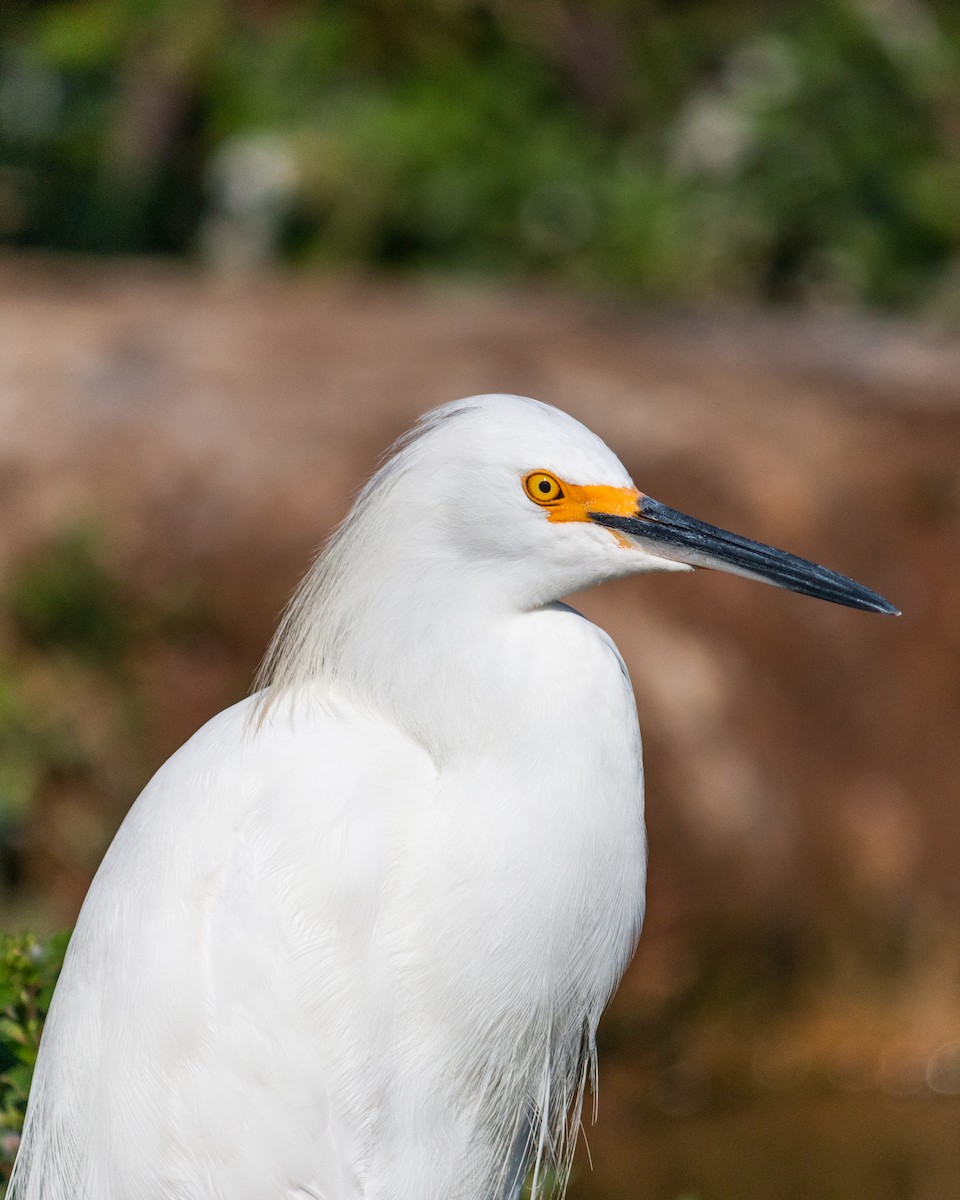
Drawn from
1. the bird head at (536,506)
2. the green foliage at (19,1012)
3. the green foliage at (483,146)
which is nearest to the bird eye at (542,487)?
the bird head at (536,506)

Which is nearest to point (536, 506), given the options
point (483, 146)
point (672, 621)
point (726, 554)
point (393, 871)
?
point (726, 554)

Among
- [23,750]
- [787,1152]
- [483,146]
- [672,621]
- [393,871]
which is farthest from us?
[483,146]

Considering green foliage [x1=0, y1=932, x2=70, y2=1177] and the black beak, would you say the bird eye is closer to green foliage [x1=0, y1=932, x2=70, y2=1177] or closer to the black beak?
the black beak

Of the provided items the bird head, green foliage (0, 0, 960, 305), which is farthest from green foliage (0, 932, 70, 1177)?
green foliage (0, 0, 960, 305)

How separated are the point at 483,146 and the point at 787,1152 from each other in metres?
6.11

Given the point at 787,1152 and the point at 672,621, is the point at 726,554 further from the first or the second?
the point at 787,1152

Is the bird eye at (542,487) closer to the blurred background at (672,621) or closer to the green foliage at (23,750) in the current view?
the blurred background at (672,621)

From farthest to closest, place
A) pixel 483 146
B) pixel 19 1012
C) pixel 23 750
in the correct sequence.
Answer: pixel 483 146 < pixel 23 750 < pixel 19 1012

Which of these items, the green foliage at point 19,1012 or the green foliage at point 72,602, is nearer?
the green foliage at point 19,1012

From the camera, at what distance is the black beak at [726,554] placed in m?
2.24

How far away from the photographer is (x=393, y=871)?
2318mm

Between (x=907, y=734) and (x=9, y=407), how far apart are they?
342 centimetres

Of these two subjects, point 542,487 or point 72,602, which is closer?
point 542,487

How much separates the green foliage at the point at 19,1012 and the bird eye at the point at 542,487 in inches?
41.3
